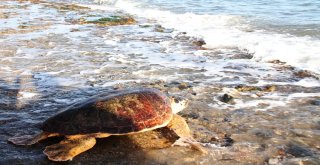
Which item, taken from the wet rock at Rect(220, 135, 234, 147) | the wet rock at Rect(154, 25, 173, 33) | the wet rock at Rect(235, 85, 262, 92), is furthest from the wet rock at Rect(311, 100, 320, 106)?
the wet rock at Rect(154, 25, 173, 33)

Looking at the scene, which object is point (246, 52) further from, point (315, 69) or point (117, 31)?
point (117, 31)

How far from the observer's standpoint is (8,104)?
5.91 metres

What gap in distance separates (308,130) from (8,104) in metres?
4.58

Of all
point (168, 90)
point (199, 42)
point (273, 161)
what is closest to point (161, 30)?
point (199, 42)

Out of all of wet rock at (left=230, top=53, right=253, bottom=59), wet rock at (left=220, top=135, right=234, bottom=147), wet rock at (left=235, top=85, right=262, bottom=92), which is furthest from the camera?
wet rock at (left=230, top=53, right=253, bottom=59)

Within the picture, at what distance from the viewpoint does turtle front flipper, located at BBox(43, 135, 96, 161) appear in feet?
13.5

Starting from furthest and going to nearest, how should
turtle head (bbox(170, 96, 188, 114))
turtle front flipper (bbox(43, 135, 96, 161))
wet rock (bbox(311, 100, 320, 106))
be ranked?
wet rock (bbox(311, 100, 320, 106)), turtle head (bbox(170, 96, 188, 114)), turtle front flipper (bbox(43, 135, 96, 161))

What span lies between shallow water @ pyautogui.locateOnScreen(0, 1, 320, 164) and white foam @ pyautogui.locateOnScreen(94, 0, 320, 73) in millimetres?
471

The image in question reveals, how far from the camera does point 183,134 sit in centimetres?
469

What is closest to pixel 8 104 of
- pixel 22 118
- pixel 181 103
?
pixel 22 118

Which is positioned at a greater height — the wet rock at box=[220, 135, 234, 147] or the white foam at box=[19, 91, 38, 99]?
the wet rock at box=[220, 135, 234, 147]

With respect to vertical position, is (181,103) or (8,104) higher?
(181,103)

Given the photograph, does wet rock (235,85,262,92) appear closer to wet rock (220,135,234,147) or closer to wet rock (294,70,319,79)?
wet rock (294,70,319,79)

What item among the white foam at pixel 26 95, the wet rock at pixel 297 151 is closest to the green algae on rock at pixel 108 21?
the white foam at pixel 26 95
